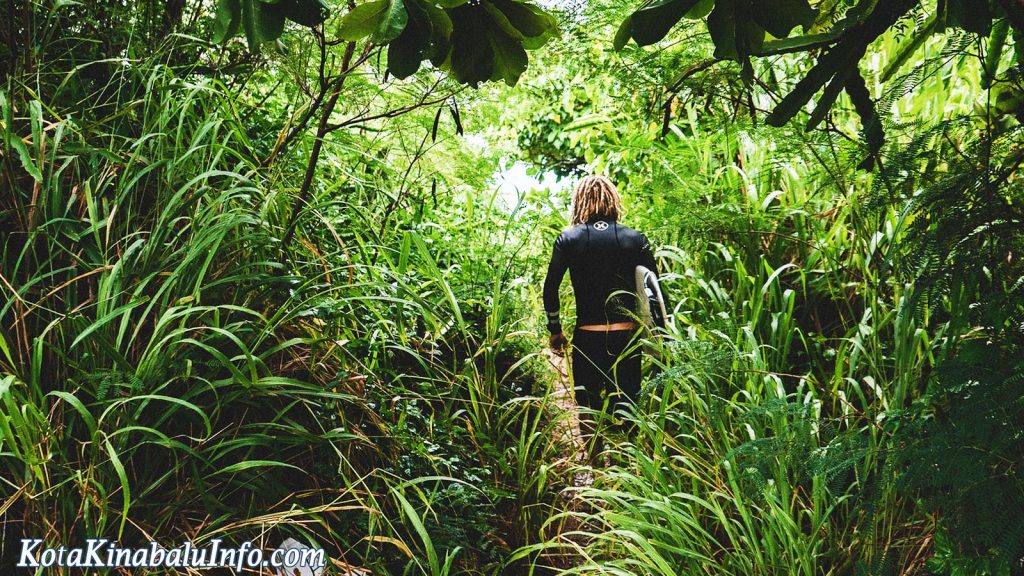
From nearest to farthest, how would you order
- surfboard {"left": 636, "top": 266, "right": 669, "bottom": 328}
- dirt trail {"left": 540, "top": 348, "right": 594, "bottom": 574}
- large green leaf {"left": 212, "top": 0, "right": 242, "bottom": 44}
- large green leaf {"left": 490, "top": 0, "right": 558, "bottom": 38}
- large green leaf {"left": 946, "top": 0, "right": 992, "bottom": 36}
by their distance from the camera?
large green leaf {"left": 212, "top": 0, "right": 242, "bottom": 44} → large green leaf {"left": 946, "top": 0, "right": 992, "bottom": 36} → large green leaf {"left": 490, "top": 0, "right": 558, "bottom": 38} → dirt trail {"left": 540, "top": 348, "right": 594, "bottom": 574} → surfboard {"left": 636, "top": 266, "right": 669, "bottom": 328}

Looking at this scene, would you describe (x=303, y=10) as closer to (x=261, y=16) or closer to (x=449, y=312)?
(x=261, y=16)

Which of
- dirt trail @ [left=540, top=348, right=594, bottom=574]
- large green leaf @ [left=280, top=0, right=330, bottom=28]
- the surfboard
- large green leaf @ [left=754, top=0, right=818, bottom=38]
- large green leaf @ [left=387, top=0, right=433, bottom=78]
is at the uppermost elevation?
large green leaf @ [left=754, top=0, right=818, bottom=38]

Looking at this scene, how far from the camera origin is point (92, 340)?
2.13m

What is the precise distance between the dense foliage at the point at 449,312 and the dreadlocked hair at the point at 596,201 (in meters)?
0.28

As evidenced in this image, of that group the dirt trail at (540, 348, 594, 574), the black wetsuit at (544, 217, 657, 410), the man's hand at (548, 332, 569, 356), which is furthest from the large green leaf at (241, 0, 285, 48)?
the man's hand at (548, 332, 569, 356)

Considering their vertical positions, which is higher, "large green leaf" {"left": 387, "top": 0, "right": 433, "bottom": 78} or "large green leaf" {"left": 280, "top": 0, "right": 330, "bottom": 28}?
"large green leaf" {"left": 280, "top": 0, "right": 330, "bottom": 28}

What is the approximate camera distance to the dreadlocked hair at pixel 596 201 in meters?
4.07

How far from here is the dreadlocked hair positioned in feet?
13.3

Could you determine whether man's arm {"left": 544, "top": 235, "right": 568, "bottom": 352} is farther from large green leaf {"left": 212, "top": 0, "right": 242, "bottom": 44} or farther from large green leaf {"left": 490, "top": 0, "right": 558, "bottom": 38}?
large green leaf {"left": 212, "top": 0, "right": 242, "bottom": 44}

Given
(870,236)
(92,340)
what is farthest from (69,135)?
(870,236)

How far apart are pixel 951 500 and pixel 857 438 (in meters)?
0.40

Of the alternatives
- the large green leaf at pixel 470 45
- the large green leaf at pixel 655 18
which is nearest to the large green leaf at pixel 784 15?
the large green leaf at pixel 655 18

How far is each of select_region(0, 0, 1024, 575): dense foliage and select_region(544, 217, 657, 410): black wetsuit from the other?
0.82ft

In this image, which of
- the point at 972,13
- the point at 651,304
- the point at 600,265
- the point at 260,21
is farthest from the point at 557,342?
the point at 260,21
